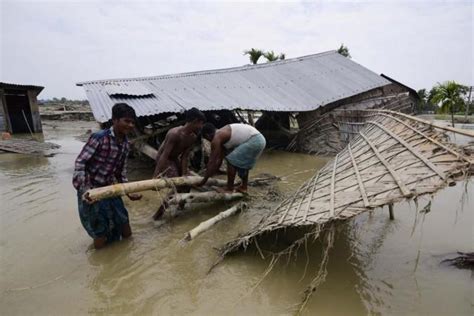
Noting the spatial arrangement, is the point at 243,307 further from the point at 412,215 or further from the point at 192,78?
the point at 192,78

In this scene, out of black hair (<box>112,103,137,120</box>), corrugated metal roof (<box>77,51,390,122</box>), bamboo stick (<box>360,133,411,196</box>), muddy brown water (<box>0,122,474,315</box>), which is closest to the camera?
bamboo stick (<box>360,133,411,196</box>)

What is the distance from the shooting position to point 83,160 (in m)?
3.14

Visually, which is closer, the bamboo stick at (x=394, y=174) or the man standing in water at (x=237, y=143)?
the bamboo stick at (x=394, y=174)

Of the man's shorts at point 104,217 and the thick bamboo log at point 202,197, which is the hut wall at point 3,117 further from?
the man's shorts at point 104,217

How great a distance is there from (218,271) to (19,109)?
1866 cm

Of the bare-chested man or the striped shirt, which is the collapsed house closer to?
the bare-chested man

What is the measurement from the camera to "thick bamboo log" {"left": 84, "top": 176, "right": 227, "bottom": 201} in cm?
313

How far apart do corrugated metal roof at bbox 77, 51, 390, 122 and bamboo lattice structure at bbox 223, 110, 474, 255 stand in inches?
200

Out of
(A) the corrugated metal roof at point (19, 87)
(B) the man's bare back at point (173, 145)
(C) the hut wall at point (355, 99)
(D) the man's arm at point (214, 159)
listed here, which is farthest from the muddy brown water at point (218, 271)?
(A) the corrugated metal roof at point (19, 87)

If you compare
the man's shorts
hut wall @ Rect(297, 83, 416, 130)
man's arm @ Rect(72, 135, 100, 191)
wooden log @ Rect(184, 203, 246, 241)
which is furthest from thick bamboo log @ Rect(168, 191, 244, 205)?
hut wall @ Rect(297, 83, 416, 130)

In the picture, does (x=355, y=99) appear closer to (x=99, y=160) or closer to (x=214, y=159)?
(x=214, y=159)

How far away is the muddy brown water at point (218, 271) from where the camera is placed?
8.77 ft

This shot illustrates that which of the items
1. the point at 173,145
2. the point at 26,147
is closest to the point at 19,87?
the point at 26,147

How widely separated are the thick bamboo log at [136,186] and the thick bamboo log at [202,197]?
0.17 m
